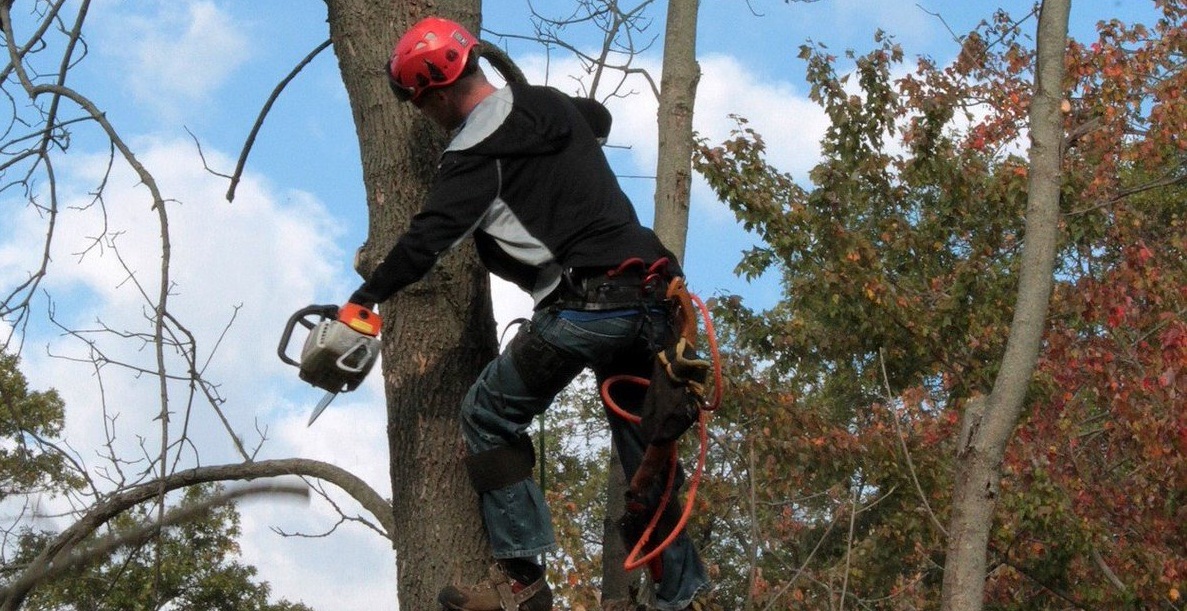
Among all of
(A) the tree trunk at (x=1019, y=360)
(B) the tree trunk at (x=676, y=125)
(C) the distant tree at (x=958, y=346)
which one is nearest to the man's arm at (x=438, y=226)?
(B) the tree trunk at (x=676, y=125)

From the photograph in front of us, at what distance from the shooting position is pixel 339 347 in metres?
3.43

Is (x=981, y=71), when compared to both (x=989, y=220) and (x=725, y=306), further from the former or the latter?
(x=725, y=306)

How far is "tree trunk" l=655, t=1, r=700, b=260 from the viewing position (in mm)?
5215

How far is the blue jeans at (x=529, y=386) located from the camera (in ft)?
11.6

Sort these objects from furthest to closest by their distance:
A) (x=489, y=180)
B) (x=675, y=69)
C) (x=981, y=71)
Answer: (x=981, y=71)
(x=675, y=69)
(x=489, y=180)

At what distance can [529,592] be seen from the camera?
3586mm

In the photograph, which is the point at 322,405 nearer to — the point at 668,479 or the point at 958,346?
the point at 668,479

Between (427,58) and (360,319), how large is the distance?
763mm

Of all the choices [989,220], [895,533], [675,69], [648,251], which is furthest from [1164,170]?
[648,251]

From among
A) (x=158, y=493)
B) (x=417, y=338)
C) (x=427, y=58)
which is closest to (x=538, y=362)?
(x=417, y=338)

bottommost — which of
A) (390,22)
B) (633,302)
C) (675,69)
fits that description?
(633,302)

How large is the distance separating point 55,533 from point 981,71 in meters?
13.3

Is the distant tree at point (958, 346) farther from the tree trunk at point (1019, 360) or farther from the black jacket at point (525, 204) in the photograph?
the black jacket at point (525, 204)

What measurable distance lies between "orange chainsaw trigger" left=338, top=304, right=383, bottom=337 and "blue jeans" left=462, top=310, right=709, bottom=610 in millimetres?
328
